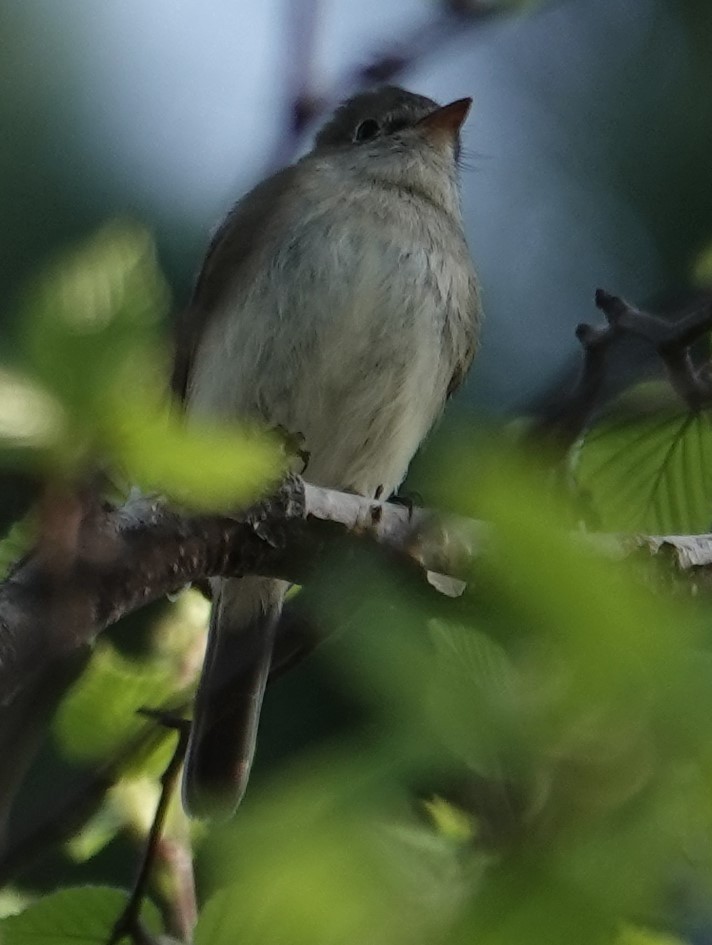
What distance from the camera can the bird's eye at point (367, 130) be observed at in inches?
109

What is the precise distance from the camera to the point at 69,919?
38.8 inches

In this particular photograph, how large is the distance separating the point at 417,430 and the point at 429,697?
1.98 meters

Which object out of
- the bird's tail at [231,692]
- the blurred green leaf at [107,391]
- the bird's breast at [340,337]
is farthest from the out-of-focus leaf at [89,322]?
the bird's breast at [340,337]

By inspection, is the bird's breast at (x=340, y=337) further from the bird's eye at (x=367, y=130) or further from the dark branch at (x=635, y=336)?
the dark branch at (x=635, y=336)

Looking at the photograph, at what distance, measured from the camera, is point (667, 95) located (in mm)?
5449

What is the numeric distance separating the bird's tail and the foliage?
1271 millimetres

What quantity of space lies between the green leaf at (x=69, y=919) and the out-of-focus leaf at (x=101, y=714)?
0.33m

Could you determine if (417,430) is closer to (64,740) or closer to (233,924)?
(64,740)

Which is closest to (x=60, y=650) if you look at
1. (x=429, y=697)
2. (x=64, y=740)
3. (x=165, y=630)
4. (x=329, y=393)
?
(x=429, y=697)

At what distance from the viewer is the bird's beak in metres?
2.70

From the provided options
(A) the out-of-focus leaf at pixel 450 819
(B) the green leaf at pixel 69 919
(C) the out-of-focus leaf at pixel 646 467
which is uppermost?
(A) the out-of-focus leaf at pixel 450 819

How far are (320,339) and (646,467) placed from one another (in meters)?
0.95

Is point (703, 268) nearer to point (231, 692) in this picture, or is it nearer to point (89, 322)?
point (89, 322)

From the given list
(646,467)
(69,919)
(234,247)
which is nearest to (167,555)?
(69,919)
